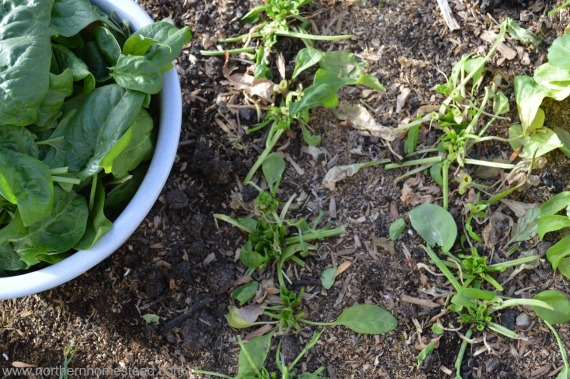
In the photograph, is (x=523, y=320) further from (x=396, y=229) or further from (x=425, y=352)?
(x=396, y=229)

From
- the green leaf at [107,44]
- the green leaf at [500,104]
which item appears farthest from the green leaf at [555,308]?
the green leaf at [107,44]

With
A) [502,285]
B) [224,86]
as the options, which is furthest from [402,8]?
[502,285]

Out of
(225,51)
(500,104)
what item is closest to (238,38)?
(225,51)

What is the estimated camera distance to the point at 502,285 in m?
1.83

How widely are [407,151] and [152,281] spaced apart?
78cm

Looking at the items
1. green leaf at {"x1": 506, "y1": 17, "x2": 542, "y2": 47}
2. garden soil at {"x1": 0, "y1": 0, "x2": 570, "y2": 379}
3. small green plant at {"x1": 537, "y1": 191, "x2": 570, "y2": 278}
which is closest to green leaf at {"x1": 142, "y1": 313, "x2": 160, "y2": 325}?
garden soil at {"x1": 0, "y1": 0, "x2": 570, "y2": 379}

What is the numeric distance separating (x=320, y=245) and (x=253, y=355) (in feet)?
1.12

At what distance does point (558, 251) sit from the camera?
1.78m

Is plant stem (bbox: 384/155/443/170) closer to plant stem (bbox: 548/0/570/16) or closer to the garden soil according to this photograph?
the garden soil

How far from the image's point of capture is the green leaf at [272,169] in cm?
187

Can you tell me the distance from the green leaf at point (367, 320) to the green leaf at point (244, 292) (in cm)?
23

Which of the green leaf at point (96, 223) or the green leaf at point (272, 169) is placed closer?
the green leaf at point (96, 223)

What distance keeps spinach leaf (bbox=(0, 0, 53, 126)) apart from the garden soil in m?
0.58

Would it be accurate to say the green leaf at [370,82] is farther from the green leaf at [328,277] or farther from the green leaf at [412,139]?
the green leaf at [328,277]
